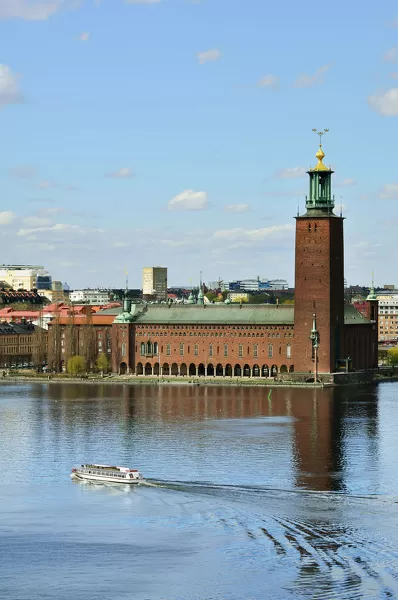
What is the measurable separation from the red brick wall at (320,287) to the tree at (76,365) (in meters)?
18.2

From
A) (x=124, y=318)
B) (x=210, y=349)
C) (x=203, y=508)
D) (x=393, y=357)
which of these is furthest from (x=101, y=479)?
(x=393, y=357)

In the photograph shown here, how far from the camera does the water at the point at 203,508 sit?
4072cm

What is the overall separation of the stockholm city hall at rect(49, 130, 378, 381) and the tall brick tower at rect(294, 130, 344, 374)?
72mm

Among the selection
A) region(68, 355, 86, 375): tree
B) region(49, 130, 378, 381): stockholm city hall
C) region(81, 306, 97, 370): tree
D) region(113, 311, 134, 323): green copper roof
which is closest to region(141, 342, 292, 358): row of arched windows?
region(49, 130, 378, 381): stockholm city hall

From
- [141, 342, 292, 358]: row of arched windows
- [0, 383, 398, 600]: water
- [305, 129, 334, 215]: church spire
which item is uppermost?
[305, 129, 334, 215]: church spire

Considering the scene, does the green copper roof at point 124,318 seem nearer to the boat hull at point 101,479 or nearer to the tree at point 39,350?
the tree at point 39,350

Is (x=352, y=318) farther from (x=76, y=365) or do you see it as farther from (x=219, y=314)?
(x=76, y=365)

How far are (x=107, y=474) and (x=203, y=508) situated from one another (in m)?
7.40

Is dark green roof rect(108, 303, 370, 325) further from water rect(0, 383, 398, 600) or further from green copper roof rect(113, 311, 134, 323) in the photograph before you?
water rect(0, 383, 398, 600)

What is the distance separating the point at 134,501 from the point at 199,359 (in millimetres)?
65455

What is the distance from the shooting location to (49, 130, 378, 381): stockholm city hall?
108750 millimetres

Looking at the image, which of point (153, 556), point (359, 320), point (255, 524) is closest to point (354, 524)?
point (255, 524)

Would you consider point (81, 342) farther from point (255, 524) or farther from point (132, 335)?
point (255, 524)

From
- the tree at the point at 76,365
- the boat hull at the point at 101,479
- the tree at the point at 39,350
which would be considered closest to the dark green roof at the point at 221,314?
the tree at the point at 76,365
